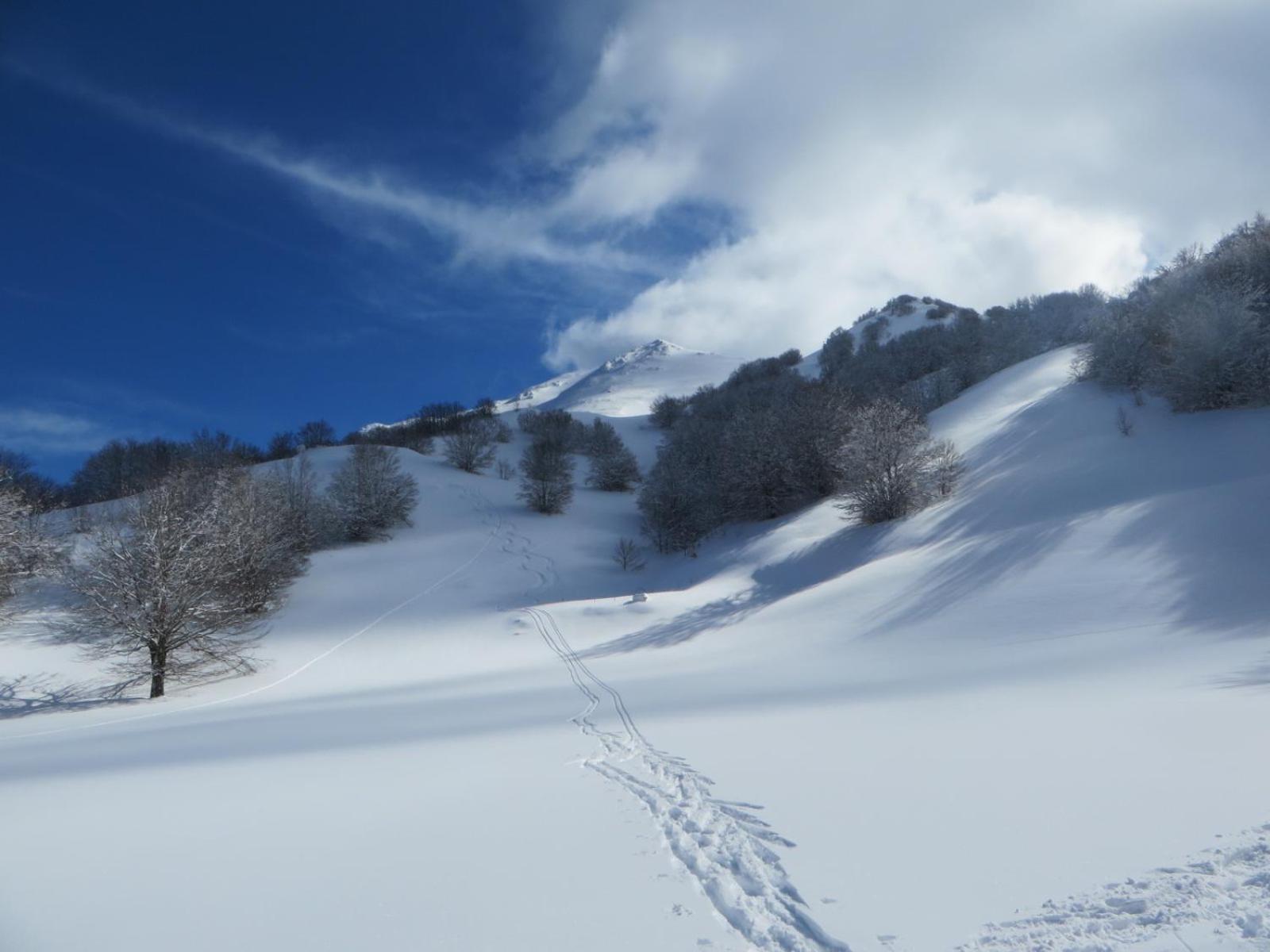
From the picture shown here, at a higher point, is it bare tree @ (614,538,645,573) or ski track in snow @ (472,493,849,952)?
ski track in snow @ (472,493,849,952)

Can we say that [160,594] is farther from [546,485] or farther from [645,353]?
[645,353]

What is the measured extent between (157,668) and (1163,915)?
59.2ft

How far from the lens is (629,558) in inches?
1142

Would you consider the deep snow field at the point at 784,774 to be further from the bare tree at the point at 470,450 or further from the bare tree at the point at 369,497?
the bare tree at the point at 470,450

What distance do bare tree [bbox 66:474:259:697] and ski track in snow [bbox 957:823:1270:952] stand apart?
1734cm

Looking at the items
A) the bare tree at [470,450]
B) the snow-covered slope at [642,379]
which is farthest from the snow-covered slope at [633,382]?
the bare tree at [470,450]

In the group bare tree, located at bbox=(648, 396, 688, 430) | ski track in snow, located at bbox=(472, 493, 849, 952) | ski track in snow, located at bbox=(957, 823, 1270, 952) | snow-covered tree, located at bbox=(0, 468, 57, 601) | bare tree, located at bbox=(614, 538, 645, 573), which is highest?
bare tree, located at bbox=(648, 396, 688, 430)

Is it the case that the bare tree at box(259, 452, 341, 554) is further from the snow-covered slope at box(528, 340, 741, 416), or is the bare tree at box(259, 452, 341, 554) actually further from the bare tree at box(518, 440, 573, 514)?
the snow-covered slope at box(528, 340, 741, 416)

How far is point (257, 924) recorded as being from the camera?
3.53 m

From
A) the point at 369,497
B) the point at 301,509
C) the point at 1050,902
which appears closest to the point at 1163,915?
the point at 1050,902

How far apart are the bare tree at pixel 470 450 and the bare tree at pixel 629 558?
56.8 ft

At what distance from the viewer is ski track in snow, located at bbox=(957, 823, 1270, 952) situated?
281 cm

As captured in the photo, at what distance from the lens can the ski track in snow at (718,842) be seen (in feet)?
10.7

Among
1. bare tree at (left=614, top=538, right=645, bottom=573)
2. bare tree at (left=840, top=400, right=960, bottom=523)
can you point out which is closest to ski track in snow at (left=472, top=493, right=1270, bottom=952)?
bare tree at (left=840, top=400, right=960, bottom=523)
